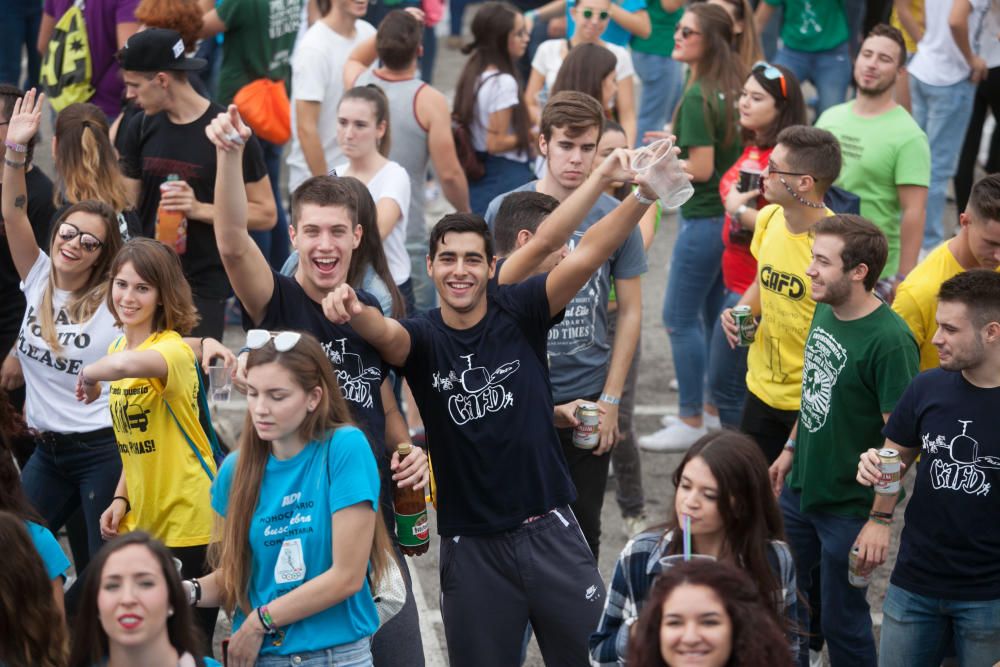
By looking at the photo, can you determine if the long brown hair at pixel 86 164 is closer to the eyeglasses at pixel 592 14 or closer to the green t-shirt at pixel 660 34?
the eyeglasses at pixel 592 14

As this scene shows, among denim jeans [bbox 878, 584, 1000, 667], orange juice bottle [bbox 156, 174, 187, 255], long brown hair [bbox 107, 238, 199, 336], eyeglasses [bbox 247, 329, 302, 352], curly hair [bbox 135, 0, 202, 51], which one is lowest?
denim jeans [bbox 878, 584, 1000, 667]

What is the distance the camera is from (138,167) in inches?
247

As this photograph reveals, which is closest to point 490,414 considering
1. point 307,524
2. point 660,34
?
point 307,524

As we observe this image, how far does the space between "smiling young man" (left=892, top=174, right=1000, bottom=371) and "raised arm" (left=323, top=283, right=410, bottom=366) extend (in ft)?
6.58

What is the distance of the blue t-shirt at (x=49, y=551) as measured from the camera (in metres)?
3.94

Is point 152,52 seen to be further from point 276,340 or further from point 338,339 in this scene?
point 276,340

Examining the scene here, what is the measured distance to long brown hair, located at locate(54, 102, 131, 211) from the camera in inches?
228

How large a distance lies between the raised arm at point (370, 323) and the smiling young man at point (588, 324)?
1.16 metres

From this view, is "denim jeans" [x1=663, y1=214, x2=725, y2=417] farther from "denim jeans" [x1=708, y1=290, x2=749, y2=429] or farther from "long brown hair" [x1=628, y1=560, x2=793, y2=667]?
"long brown hair" [x1=628, y1=560, x2=793, y2=667]

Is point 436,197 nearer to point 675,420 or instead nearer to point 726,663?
point 675,420

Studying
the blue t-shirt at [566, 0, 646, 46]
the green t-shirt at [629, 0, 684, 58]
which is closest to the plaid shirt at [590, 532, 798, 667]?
the blue t-shirt at [566, 0, 646, 46]

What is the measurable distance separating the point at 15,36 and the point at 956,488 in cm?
838

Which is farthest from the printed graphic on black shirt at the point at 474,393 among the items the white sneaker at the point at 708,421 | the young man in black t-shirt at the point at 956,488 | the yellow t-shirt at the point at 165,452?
the white sneaker at the point at 708,421

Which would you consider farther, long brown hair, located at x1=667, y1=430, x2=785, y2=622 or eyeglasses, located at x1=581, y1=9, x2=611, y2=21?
eyeglasses, located at x1=581, y1=9, x2=611, y2=21
